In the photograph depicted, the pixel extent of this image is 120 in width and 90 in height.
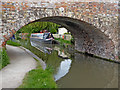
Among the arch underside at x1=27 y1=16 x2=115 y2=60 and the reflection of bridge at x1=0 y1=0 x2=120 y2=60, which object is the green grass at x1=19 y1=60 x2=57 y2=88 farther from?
the arch underside at x1=27 y1=16 x2=115 y2=60

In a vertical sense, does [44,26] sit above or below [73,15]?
below

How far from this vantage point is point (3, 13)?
304 inches

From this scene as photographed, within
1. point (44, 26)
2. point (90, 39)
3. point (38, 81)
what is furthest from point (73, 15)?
A: point (44, 26)

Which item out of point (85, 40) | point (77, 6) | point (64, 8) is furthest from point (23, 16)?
point (85, 40)

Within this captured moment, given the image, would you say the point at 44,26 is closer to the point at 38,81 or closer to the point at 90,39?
the point at 90,39

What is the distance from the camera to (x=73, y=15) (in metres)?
8.76

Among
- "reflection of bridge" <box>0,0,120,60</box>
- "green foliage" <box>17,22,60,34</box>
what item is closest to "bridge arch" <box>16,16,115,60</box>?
"reflection of bridge" <box>0,0,120,60</box>

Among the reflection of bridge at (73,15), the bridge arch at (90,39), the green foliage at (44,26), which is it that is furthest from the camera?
the green foliage at (44,26)

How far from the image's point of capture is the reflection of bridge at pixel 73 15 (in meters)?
7.80

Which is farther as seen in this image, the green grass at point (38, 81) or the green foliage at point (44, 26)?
the green foliage at point (44, 26)

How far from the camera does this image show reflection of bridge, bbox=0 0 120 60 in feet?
25.6

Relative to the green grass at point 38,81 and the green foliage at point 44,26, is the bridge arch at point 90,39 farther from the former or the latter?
the green foliage at point 44,26

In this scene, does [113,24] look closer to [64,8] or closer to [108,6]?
[108,6]

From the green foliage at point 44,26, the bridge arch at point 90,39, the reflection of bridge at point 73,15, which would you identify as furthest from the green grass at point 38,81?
the green foliage at point 44,26
